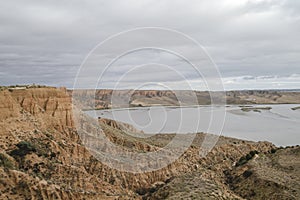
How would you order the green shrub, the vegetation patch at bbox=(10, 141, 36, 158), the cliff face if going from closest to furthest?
the cliff face < the green shrub < the vegetation patch at bbox=(10, 141, 36, 158)

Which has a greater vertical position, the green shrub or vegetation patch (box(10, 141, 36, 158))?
vegetation patch (box(10, 141, 36, 158))

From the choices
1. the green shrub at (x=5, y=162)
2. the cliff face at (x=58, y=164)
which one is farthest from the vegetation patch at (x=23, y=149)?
the green shrub at (x=5, y=162)

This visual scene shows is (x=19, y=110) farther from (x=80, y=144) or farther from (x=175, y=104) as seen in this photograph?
(x=175, y=104)

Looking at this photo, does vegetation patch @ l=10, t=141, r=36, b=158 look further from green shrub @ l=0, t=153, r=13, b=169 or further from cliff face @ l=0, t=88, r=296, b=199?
green shrub @ l=0, t=153, r=13, b=169

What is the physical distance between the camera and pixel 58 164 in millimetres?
25438

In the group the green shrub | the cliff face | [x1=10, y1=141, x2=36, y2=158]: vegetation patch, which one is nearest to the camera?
the cliff face

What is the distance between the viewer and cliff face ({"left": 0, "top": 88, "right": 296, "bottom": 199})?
21016 millimetres

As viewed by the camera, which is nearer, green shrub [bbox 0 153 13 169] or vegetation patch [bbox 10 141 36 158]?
green shrub [bbox 0 153 13 169]

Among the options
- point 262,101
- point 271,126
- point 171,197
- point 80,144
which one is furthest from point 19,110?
point 262,101

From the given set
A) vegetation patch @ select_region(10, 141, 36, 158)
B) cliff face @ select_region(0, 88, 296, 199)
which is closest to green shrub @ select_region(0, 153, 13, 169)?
cliff face @ select_region(0, 88, 296, 199)

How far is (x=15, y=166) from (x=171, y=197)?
11616 mm

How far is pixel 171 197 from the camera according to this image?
954 inches

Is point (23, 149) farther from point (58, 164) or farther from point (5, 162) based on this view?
point (58, 164)

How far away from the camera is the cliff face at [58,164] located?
21016 millimetres
